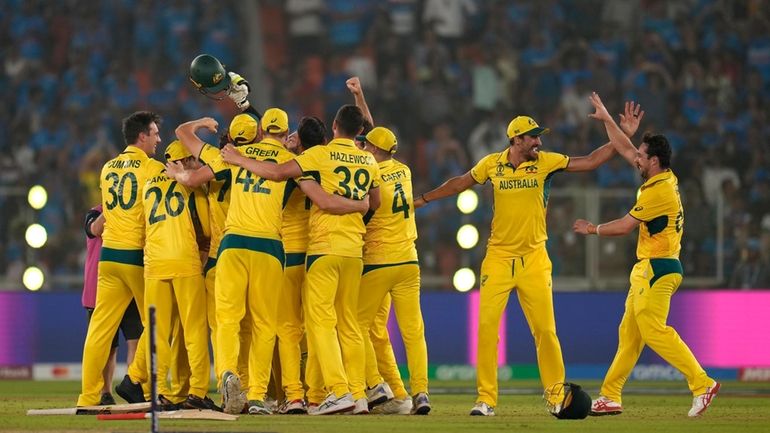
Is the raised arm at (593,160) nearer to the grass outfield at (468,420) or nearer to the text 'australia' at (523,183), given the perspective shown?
the text 'australia' at (523,183)

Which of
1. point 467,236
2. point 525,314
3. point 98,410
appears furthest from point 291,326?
point 467,236

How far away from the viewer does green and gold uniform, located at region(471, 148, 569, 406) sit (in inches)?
545

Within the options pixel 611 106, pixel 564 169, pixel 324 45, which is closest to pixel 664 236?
pixel 564 169

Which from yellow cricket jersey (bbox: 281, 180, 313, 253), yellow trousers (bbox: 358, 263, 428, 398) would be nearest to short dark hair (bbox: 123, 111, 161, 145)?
yellow cricket jersey (bbox: 281, 180, 313, 253)

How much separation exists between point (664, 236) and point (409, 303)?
8.28 ft

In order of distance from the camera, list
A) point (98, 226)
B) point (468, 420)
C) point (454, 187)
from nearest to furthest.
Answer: point (468, 420), point (454, 187), point (98, 226)

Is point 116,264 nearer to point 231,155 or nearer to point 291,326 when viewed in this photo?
point 231,155

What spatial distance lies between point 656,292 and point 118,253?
16.6 feet

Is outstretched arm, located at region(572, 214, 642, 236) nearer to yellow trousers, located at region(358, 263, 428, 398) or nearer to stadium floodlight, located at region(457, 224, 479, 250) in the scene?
yellow trousers, located at region(358, 263, 428, 398)

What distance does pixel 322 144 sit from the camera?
1377cm

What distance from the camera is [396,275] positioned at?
14.0 metres

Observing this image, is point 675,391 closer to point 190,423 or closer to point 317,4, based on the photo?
point 190,423

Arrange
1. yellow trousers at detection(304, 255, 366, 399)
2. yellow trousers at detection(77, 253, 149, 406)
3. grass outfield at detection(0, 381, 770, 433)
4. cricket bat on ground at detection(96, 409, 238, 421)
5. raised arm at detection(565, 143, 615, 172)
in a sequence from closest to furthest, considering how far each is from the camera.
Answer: grass outfield at detection(0, 381, 770, 433) → cricket bat on ground at detection(96, 409, 238, 421) → yellow trousers at detection(304, 255, 366, 399) → yellow trousers at detection(77, 253, 149, 406) → raised arm at detection(565, 143, 615, 172)

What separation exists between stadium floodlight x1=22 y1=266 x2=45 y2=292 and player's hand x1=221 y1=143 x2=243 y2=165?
767cm
